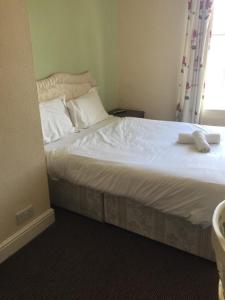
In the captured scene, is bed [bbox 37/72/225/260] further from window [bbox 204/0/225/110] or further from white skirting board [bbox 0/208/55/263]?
window [bbox 204/0/225/110]

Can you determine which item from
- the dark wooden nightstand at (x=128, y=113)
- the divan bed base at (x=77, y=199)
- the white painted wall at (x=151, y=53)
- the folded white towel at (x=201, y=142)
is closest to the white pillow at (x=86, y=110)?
the dark wooden nightstand at (x=128, y=113)

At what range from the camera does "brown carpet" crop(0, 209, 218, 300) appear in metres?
1.68

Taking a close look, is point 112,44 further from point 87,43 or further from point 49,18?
point 49,18

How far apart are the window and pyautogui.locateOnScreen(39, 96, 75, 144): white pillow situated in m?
1.96

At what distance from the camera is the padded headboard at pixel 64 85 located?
2806mm

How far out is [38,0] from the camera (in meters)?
2.65

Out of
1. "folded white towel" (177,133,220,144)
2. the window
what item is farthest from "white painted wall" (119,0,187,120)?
"folded white towel" (177,133,220,144)

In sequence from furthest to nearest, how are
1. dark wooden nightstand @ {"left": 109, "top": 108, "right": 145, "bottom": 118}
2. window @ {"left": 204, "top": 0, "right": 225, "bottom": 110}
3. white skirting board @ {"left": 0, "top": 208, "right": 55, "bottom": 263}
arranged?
1. dark wooden nightstand @ {"left": 109, "top": 108, "right": 145, "bottom": 118}
2. window @ {"left": 204, "top": 0, "right": 225, "bottom": 110}
3. white skirting board @ {"left": 0, "top": 208, "right": 55, "bottom": 263}

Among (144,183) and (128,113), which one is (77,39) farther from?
(144,183)

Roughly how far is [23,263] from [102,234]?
0.63m

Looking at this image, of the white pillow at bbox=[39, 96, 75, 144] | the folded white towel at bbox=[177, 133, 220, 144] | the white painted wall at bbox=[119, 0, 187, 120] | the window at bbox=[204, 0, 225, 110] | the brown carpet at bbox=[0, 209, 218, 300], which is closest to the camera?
the brown carpet at bbox=[0, 209, 218, 300]

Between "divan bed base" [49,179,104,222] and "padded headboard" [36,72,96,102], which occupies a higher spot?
"padded headboard" [36,72,96,102]

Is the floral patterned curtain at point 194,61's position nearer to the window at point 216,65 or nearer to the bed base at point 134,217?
the window at point 216,65

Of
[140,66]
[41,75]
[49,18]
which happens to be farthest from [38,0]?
[140,66]
